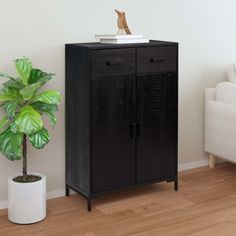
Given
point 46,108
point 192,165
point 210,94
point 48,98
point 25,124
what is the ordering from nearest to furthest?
1. point 25,124
2. point 48,98
3. point 46,108
4. point 210,94
5. point 192,165

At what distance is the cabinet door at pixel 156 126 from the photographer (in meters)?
3.62

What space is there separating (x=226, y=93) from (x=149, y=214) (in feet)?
4.20

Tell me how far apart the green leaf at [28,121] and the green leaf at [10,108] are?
0.04 meters

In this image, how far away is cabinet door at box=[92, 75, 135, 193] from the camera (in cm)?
343

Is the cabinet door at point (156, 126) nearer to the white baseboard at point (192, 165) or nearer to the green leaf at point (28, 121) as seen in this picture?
the white baseboard at point (192, 165)

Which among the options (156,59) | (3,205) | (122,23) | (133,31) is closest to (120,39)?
(122,23)

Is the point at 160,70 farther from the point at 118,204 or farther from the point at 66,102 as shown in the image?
the point at 118,204

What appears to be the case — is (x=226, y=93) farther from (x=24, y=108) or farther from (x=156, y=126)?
(x=24, y=108)

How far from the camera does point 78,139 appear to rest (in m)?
3.55

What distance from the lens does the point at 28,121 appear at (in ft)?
10.2

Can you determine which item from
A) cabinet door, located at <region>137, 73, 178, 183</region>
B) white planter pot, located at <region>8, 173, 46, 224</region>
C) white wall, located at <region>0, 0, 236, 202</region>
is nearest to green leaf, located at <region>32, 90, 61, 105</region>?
white wall, located at <region>0, 0, 236, 202</region>

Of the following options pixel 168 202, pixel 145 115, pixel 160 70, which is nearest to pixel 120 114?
pixel 145 115

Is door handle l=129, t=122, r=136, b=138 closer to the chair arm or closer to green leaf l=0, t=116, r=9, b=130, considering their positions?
green leaf l=0, t=116, r=9, b=130

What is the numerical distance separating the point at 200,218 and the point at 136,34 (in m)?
1.44
